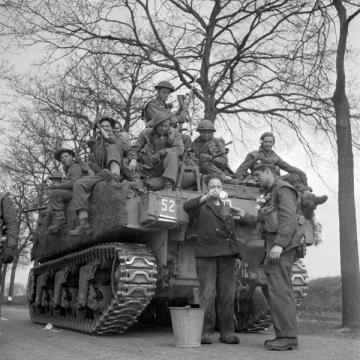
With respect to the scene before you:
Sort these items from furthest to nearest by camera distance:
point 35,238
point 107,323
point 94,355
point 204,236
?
point 35,238
point 107,323
point 204,236
point 94,355

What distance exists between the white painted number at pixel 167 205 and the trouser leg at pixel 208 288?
0.76m

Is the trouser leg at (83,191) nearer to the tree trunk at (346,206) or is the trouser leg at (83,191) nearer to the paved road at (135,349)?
the paved road at (135,349)

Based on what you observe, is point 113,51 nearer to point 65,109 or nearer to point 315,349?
point 65,109

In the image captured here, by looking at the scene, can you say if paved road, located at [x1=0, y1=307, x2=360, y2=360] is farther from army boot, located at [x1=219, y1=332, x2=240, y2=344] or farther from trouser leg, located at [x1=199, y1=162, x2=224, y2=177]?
trouser leg, located at [x1=199, y1=162, x2=224, y2=177]

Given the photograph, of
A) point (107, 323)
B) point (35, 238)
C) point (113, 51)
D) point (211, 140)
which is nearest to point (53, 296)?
point (35, 238)

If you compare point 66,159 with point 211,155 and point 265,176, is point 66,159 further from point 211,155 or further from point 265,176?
point 265,176

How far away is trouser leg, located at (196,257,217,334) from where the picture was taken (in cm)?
754

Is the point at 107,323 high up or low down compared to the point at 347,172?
down

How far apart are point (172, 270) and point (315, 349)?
2.25 m

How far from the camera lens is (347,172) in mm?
11953

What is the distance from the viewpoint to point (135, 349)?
7078 mm

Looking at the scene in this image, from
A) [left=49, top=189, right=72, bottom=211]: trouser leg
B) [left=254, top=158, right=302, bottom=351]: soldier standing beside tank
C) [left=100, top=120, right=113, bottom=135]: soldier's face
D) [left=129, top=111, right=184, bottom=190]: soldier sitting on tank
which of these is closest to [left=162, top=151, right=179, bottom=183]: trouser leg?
[left=129, top=111, right=184, bottom=190]: soldier sitting on tank

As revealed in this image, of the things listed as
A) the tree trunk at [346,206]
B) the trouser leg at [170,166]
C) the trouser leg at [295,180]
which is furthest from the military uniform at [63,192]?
the tree trunk at [346,206]

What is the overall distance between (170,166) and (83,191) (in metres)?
1.39
